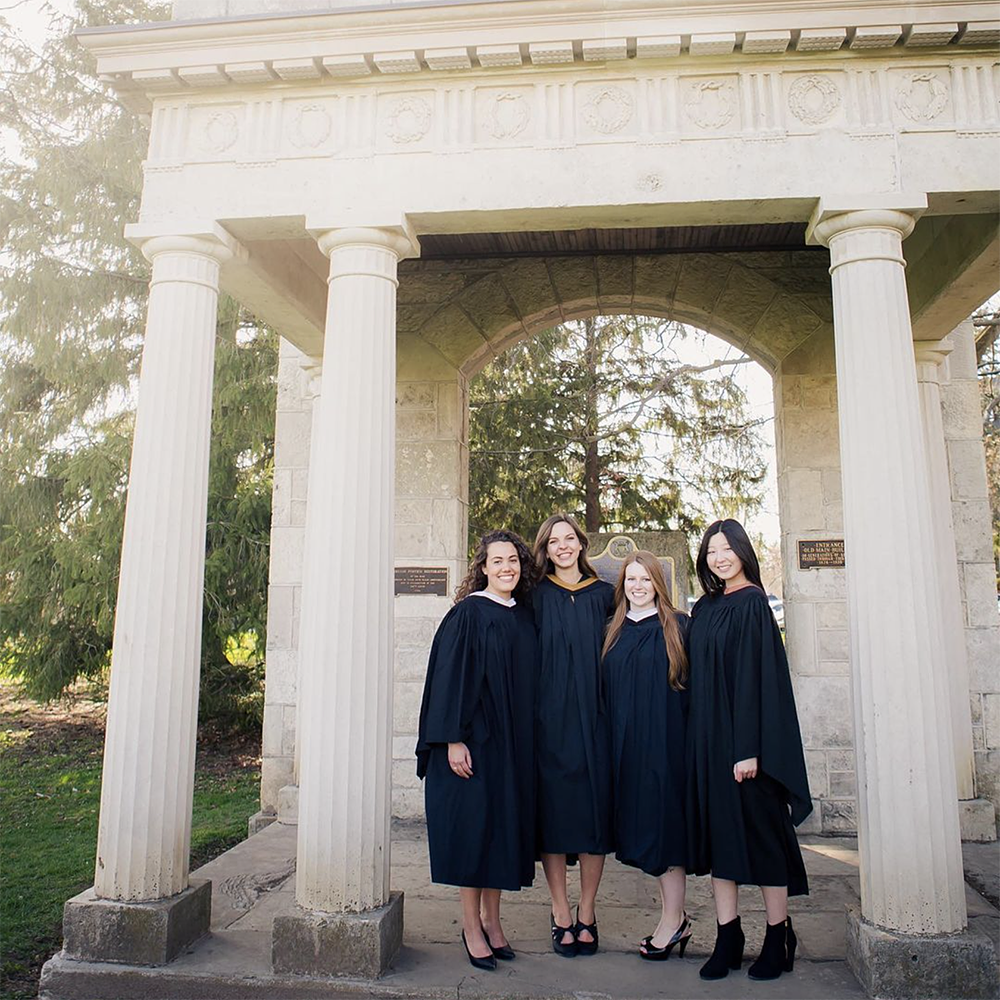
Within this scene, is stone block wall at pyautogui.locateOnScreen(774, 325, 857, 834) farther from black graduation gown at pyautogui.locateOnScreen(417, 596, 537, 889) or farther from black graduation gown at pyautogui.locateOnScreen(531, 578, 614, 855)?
black graduation gown at pyautogui.locateOnScreen(417, 596, 537, 889)

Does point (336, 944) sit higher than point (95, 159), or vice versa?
point (95, 159)

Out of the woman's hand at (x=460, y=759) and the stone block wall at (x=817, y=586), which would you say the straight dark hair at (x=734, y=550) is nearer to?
the woman's hand at (x=460, y=759)

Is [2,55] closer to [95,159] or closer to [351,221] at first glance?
[95,159]

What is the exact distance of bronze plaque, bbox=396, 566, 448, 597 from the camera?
712 centimetres

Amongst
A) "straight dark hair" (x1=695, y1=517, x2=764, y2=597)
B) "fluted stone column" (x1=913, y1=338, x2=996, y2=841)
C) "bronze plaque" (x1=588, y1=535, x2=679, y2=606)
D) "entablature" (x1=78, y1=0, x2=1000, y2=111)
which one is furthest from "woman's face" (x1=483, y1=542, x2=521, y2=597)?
"fluted stone column" (x1=913, y1=338, x2=996, y2=841)

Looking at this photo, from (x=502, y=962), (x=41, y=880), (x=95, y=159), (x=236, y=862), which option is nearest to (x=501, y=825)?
(x=502, y=962)

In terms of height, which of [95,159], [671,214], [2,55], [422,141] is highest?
[2,55]

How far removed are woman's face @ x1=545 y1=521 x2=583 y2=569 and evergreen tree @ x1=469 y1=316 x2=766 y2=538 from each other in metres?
8.12

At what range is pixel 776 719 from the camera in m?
3.81

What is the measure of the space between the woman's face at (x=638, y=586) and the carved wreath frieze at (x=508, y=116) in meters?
2.66

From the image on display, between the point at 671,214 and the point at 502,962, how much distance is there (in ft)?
13.8

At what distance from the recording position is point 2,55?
11.1 meters

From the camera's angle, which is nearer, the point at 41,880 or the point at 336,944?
the point at 336,944

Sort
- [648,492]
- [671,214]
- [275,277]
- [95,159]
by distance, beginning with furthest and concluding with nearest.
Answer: [648,492]
[95,159]
[275,277]
[671,214]
